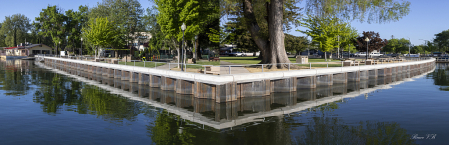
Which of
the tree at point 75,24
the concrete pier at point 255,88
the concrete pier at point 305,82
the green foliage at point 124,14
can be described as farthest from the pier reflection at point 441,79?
the tree at point 75,24

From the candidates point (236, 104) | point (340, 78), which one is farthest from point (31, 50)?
point (236, 104)

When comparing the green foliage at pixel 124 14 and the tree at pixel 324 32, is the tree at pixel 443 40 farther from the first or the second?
the green foliage at pixel 124 14

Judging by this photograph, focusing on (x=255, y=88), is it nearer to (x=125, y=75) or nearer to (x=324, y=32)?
(x=125, y=75)

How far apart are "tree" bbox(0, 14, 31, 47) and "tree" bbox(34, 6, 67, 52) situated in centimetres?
3661

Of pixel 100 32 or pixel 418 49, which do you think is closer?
pixel 100 32

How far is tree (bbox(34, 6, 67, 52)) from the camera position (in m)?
91.1

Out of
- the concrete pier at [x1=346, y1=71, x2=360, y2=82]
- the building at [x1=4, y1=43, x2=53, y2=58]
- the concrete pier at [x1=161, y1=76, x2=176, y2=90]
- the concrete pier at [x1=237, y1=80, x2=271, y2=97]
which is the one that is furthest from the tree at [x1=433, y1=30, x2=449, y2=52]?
the building at [x1=4, y1=43, x2=53, y2=58]

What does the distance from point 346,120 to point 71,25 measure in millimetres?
95891

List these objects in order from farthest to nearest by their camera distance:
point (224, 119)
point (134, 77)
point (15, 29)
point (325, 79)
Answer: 1. point (15, 29)
2. point (134, 77)
3. point (325, 79)
4. point (224, 119)

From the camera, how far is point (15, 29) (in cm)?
12444

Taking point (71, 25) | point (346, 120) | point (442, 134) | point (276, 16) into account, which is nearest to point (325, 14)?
point (276, 16)

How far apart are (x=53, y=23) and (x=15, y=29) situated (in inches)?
1741

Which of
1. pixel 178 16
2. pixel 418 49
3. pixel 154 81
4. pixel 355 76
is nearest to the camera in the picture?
pixel 154 81

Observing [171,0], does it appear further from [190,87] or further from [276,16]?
[190,87]
